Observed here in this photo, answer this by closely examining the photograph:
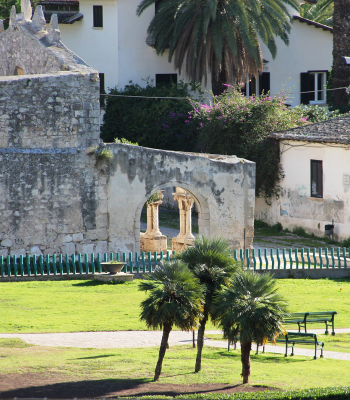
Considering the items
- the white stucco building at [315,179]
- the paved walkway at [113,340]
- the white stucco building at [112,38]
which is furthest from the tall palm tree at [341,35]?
the paved walkway at [113,340]

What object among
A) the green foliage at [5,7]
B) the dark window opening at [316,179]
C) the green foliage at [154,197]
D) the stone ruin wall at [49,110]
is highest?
the green foliage at [5,7]

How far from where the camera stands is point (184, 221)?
21.7 meters

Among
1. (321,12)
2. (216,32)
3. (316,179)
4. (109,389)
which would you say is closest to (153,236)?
(316,179)

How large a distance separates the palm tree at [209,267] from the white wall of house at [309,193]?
587 inches

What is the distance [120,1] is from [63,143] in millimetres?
18410

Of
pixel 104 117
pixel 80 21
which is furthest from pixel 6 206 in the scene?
pixel 80 21

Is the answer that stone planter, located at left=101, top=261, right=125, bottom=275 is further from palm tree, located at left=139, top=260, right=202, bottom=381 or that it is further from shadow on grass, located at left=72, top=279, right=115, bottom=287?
palm tree, located at left=139, top=260, right=202, bottom=381

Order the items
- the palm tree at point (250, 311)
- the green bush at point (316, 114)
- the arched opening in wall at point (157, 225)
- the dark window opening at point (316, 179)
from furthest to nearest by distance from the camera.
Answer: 1. the green bush at point (316, 114)
2. the dark window opening at point (316, 179)
3. the arched opening in wall at point (157, 225)
4. the palm tree at point (250, 311)

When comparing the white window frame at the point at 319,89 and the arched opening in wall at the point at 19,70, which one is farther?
the white window frame at the point at 319,89

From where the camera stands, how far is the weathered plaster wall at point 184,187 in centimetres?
1978

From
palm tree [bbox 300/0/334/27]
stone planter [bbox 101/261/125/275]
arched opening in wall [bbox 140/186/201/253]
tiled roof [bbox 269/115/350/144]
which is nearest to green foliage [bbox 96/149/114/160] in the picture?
arched opening in wall [bbox 140/186/201/253]

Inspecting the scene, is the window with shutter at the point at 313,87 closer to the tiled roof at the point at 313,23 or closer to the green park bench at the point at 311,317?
the tiled roof at the point at 313,23

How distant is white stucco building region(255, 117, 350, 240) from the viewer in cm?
2566

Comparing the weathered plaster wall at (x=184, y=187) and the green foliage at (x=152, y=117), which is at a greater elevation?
the green foliage at (x=152, y=117)
